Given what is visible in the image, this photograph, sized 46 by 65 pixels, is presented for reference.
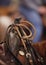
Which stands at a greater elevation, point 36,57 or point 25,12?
point 25,12

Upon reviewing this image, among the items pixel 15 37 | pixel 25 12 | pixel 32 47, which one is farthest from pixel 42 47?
pixel 25 12

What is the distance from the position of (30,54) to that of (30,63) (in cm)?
5

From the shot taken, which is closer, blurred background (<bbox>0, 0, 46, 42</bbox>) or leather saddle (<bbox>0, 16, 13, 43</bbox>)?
leather saddle (<bbox>0, 16, 13, 43</bbox>)

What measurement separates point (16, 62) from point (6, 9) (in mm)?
976

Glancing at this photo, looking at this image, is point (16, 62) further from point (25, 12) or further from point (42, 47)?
point (25, 12)

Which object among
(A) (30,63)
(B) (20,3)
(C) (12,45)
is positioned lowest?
(A) (30,63)

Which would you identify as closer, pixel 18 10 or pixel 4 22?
pixel 4 22

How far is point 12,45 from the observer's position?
1366 mm

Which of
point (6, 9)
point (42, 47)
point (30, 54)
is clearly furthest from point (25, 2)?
point (30, 54)

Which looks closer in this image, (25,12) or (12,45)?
(12,45)

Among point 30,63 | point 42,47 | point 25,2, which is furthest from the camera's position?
point 25,2

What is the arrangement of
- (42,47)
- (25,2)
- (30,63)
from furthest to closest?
(25,2), (42,47), (30,63)

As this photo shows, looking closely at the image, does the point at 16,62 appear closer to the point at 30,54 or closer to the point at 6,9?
the point at 30,54

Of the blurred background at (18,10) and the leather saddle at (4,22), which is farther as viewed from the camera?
the blurred background at (18,10)
